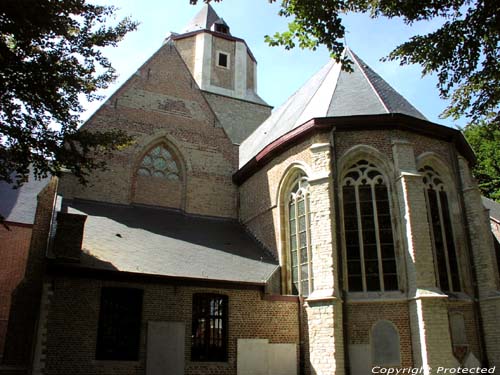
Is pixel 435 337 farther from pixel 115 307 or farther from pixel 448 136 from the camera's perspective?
pixel 115 307

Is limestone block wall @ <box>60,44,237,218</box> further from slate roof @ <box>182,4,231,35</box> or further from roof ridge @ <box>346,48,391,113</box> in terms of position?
slate roof @ <box>182,4,231,35</box>

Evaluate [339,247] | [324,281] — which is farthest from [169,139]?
[324,281]

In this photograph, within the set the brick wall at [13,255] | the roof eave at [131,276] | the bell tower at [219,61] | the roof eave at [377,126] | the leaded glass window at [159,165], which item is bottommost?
the roof eave at [131,276]

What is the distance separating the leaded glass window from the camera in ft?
49.9

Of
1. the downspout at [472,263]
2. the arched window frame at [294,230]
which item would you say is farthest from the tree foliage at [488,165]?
the arched window frame at [294,230]

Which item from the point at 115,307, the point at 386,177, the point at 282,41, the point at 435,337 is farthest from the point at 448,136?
the point at 115,307

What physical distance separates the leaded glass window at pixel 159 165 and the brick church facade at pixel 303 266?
879mm

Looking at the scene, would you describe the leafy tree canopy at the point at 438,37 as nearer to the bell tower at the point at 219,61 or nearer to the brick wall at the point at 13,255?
the brick wall at the point at 13,255

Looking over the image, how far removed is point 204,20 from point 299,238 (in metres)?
16.1

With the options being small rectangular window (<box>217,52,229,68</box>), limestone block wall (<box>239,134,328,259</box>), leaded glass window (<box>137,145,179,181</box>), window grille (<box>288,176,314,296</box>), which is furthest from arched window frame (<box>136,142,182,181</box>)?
small rectangular window (<box>217,52,229,68</box>)

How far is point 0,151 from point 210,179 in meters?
9.07

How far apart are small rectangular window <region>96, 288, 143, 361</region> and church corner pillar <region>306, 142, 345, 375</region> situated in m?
3.84

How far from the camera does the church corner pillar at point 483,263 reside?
Result: 1020 cm

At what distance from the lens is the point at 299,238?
12.0 m
